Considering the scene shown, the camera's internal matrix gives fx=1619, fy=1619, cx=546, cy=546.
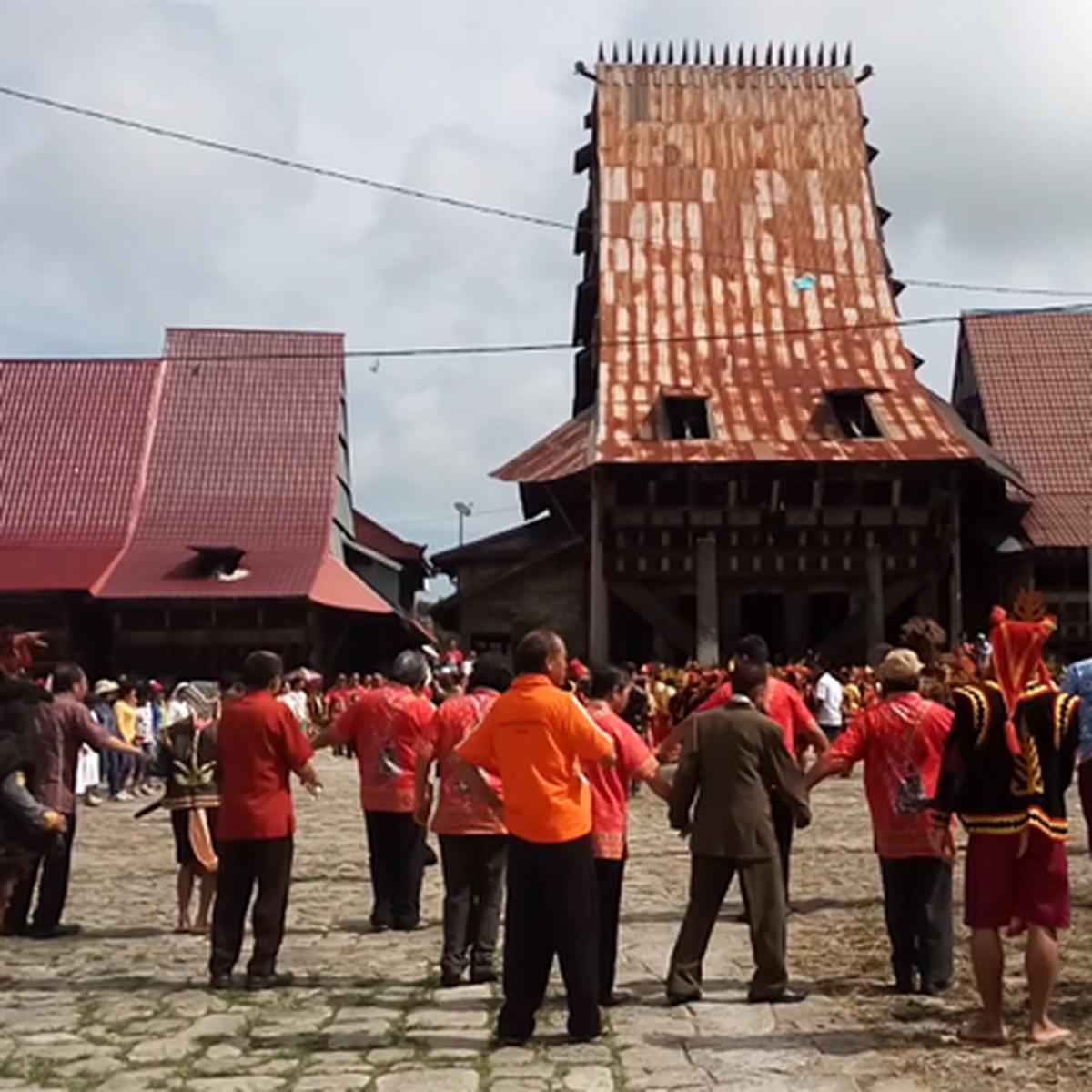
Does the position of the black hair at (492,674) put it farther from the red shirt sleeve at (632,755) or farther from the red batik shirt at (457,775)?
the red shirt sleeve at (632,755)

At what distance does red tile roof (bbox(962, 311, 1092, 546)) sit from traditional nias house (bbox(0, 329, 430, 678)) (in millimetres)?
13938

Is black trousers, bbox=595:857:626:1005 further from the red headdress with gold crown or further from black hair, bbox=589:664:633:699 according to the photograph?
the red headdress with gold crown

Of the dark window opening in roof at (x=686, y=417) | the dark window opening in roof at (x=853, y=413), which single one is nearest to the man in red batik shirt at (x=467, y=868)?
the dark window opening in roof at (x=686, y=417)

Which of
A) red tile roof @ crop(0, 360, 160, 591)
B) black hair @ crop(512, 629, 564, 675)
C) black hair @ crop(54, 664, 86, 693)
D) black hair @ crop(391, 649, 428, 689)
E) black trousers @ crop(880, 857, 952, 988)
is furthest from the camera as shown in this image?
red tile roof @ crop(0, 360, 160, 591)

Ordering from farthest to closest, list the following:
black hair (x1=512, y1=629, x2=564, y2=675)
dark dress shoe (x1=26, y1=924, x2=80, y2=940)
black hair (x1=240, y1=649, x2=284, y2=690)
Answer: dark dress shoe (x1=26, y1=924, x2=80, y2=940) < black hair (x1=240, y1=649, x2=284, y2=690) < black hair (x1=512, y1=629, x2=564, y2=675)

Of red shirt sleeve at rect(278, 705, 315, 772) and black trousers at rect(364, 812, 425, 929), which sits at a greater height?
red shirt sleeve at rect(278, 705, 315, 772)

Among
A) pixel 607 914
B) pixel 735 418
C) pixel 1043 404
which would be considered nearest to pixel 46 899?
pixel 607 914

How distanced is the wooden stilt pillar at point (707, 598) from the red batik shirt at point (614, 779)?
913 inches

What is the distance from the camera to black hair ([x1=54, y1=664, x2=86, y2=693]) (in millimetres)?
10227

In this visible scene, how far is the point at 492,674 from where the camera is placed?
915 cm

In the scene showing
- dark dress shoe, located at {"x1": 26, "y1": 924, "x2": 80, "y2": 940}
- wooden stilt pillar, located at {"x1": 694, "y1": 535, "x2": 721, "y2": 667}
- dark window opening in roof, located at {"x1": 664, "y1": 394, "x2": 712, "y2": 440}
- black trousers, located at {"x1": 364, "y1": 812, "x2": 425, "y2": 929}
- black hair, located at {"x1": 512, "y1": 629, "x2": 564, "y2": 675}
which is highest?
dark window opening in roof, located at {"x1": 664, "y1": 394, "x2": 712, "y2": 440}

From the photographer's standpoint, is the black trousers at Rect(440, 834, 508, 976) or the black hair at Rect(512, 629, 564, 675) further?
the black trousers at Rect(440, 834, 508, 976)

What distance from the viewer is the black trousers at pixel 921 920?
7871 mm

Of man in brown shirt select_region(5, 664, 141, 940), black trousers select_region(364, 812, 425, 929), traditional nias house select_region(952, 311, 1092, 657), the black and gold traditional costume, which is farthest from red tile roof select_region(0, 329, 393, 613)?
the black and gold traditional costume
